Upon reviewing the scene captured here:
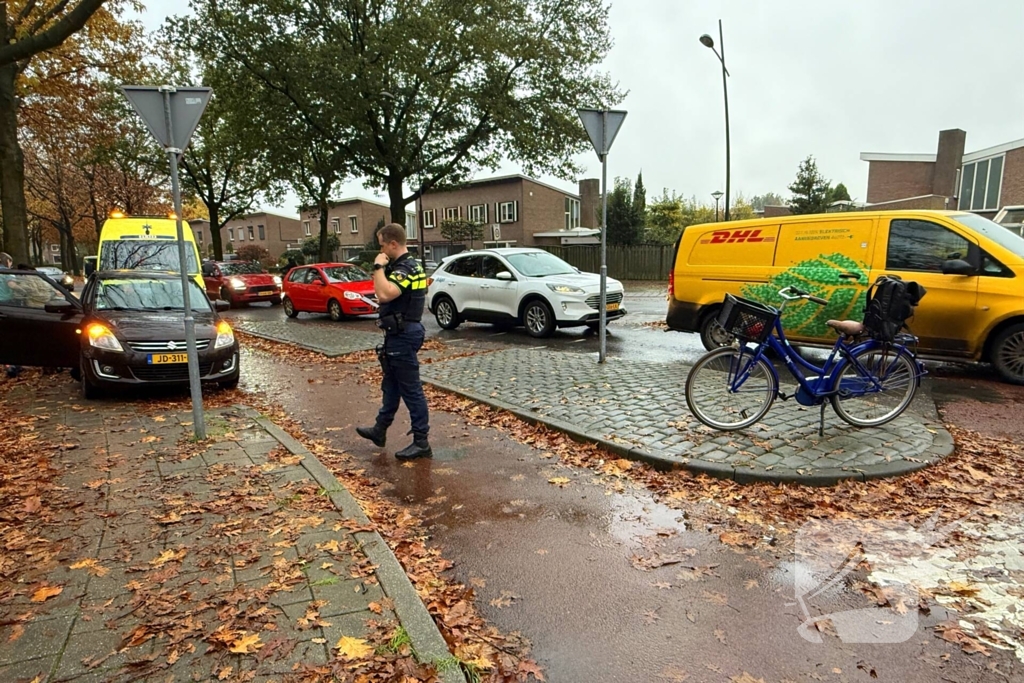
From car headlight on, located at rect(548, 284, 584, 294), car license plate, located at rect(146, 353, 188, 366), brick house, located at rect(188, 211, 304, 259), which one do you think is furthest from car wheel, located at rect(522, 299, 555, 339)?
brick house, located at rect(188, 211, 304, 259)

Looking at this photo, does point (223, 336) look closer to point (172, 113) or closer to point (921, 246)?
point (172, 113)

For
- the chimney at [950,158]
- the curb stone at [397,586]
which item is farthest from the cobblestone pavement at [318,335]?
the chimney at [950,158]

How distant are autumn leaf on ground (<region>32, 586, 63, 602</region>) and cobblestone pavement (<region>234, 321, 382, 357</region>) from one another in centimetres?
790

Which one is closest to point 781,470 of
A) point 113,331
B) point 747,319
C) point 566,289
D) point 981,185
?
point 747,319

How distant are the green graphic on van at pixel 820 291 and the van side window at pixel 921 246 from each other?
15.1 inches

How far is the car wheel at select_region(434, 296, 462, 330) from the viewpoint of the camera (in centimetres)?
1344

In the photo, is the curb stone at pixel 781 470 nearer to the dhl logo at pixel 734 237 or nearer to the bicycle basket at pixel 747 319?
the bicycle basket at pixel 747 319

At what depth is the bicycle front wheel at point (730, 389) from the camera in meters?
5.36

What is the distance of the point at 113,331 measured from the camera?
7.09 m

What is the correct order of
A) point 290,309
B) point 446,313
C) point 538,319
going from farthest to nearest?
point 290,309
point 446,313
point 538,319

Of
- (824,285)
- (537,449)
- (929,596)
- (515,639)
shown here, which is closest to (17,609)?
(515,639)

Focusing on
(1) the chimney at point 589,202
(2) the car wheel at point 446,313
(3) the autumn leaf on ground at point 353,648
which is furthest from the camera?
(1) the chimney at point 589,202

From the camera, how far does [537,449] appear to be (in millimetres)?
5484

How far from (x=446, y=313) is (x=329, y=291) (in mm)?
4506
